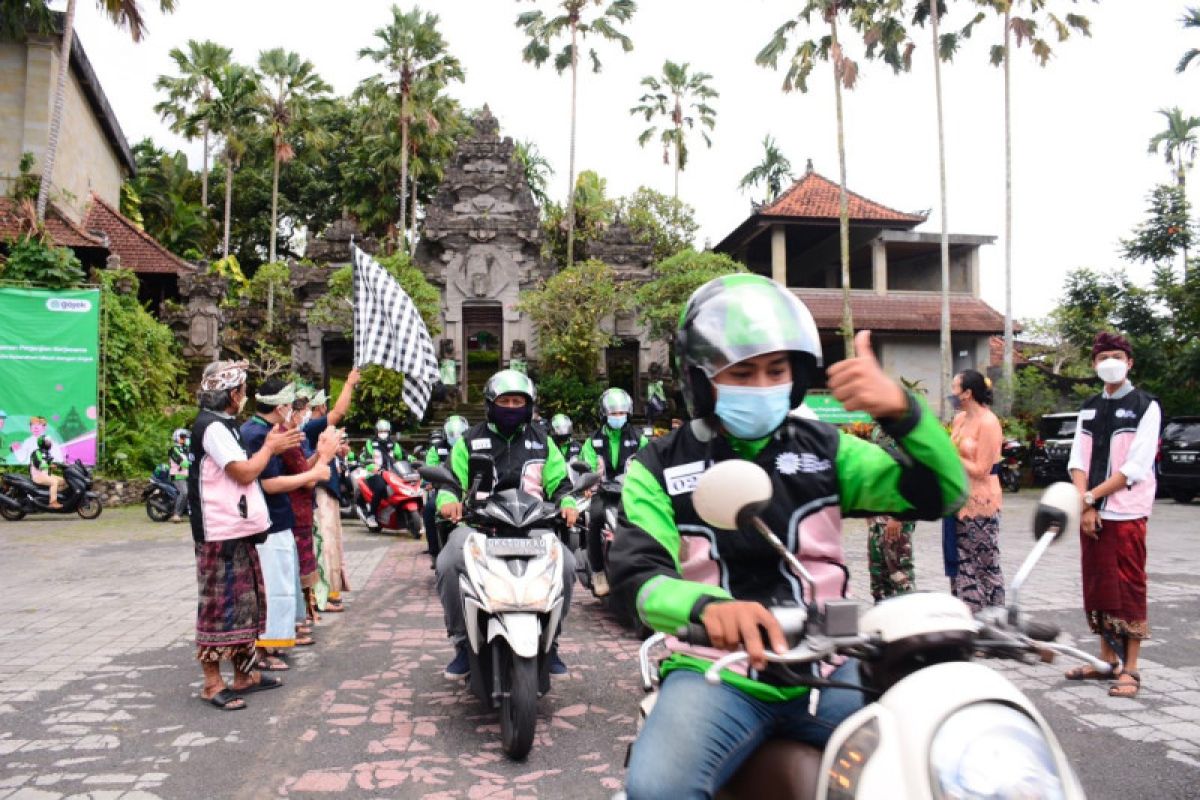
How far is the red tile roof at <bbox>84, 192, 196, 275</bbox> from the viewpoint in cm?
3003

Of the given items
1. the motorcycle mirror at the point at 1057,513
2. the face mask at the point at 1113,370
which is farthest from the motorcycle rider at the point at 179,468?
the motorcycle mirror at the point at 1057,513

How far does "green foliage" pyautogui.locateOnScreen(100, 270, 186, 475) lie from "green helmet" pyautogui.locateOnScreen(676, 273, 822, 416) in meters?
19.6

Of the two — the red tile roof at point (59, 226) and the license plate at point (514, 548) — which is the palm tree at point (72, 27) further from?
the license plate at point (514, 548)

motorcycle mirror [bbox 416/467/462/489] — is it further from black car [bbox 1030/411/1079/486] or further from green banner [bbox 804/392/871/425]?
black car [bbox 1030/411/1079/486]

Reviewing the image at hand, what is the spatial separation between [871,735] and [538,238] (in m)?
32.8

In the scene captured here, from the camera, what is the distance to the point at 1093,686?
544cm

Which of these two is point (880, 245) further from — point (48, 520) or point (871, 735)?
point (871, 735)

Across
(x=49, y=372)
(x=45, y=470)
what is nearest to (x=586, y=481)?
(x=45, y=470)

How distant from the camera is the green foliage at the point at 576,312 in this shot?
29406 mm

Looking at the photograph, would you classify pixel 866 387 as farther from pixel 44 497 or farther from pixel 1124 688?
pixel 44 497

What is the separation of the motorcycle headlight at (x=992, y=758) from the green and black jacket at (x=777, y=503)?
0.67m

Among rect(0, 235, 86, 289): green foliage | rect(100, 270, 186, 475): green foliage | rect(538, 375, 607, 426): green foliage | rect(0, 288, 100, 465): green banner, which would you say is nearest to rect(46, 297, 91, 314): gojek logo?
rect(0, 288, 100, 465): green banner

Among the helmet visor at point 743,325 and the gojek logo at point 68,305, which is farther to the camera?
the gojek logo at point 68,305

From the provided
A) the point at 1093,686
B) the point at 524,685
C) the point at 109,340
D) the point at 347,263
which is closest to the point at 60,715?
the point at 524,685
